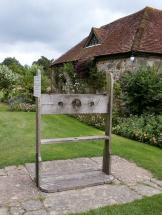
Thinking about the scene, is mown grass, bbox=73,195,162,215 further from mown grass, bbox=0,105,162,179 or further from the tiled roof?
the tiled roof

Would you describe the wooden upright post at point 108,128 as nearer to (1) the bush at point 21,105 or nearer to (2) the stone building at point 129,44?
(2) the stone building at point 129,44

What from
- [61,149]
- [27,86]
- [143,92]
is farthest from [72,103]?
[27,86]

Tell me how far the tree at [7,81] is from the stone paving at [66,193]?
583 inches

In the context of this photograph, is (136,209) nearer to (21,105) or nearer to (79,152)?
(79,152)

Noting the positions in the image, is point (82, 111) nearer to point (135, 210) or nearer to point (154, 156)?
point (135, 210)

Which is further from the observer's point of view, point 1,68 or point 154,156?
point 1,68

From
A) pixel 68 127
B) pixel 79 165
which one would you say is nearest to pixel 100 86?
pixel 68 127

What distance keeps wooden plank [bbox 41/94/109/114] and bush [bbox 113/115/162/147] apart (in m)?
4.29

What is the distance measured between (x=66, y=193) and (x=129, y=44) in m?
11.1

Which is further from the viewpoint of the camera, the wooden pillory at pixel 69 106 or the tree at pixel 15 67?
the tree at pixel 15 67

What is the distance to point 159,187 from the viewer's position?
522cm

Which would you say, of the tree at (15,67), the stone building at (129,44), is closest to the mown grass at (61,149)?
the stone building at (129,44)

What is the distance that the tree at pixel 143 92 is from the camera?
1176 cm

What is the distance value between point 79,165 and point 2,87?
15.4 m
